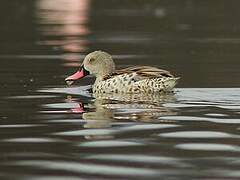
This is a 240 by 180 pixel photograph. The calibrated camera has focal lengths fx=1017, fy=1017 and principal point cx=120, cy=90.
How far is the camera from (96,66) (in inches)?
573

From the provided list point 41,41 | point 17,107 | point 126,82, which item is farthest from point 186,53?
point 17,107

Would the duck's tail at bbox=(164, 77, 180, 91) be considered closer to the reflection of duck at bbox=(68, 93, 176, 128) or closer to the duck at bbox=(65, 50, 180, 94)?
the duck at bbox=(65, 50, 180, 94)

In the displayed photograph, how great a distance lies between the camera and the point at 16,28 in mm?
30016

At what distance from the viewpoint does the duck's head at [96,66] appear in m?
14.6

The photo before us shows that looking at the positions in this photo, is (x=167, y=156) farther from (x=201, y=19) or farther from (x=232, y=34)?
(x=201, y=19)

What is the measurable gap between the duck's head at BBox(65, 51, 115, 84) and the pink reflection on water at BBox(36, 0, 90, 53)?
724cm

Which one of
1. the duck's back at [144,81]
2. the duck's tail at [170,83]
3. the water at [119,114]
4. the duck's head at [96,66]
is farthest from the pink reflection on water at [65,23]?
the duck's tail at [170,83]

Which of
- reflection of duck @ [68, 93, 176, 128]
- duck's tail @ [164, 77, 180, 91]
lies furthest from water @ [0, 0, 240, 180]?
duck's tail @ [164, 77, 180, 91]

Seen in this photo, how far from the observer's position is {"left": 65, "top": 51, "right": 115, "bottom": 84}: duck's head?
14.6 metres

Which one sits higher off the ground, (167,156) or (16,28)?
(16,28)

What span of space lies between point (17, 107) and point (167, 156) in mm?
3965

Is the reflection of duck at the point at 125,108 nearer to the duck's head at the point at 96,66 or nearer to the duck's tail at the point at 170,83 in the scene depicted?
the duck's tail at the point at 170,83

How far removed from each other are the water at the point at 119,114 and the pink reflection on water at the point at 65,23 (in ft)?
0.33

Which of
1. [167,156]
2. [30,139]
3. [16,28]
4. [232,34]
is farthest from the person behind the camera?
[16,28]
